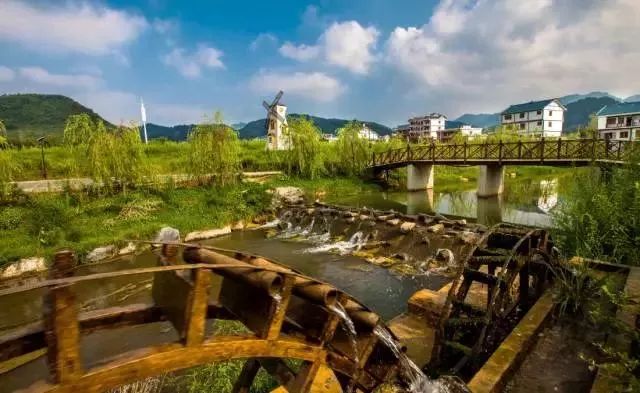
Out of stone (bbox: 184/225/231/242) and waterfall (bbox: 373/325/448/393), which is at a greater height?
waterfall (bbox: 373/325/448/393)

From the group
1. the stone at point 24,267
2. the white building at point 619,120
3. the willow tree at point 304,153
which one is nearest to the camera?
the stone at point 24,267

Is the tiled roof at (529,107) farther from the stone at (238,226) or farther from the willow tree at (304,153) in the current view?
the stone at (238,226)

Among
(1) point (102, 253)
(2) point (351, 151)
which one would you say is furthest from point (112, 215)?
(2) point (351, 151)

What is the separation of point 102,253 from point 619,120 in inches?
2338

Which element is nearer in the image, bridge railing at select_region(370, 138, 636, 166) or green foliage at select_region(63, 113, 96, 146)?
green foliage at select_region(63, 113, 96, 146)

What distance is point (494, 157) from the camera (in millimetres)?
22891

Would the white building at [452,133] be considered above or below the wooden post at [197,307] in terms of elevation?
above

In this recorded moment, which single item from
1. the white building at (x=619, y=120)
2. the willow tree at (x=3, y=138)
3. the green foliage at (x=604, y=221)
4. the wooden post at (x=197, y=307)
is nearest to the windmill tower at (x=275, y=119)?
the willow tree at (x=3, y=138)

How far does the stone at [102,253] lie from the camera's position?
1237 cm

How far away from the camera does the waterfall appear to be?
3721 mm

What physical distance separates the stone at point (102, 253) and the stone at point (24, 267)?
4.28 feet

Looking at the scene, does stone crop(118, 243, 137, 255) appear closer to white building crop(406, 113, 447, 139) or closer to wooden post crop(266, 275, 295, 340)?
wooden post crop(266, 275, 295, 340)

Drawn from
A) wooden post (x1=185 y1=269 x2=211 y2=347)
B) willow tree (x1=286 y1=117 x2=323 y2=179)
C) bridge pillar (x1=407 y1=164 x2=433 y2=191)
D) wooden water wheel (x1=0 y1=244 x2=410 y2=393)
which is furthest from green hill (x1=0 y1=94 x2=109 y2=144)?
wooden post (x1=185 y1=269 x2=211 y2=347)

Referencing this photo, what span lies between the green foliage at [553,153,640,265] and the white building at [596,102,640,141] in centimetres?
4555
